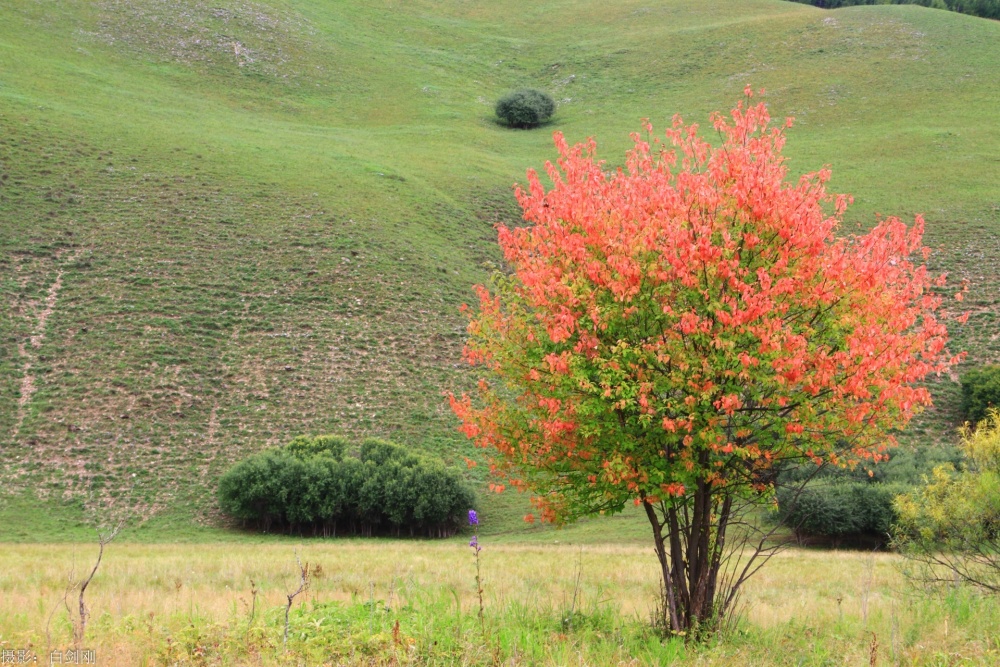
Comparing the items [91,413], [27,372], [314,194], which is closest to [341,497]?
[91,413]

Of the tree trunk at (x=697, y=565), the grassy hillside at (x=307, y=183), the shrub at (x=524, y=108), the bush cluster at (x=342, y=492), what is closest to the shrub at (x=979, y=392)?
the grassy hillside at (x=307, y=183)

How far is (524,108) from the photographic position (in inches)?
3691

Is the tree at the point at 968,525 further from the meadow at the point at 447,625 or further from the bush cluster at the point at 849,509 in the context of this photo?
the bush cluster at the point at 849,509

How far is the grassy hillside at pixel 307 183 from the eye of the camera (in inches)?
1551

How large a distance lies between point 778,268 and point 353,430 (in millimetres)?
33246

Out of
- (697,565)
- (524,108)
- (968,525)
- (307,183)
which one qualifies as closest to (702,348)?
(697,565)

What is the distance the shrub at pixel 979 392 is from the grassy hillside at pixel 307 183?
1.16 meters

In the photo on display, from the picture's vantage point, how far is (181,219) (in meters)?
53.3

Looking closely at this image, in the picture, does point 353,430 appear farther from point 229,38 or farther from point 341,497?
point 229,38

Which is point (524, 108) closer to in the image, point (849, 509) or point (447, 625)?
point (849, 509)

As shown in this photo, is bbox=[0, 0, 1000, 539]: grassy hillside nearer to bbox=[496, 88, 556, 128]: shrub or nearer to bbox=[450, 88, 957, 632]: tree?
bbox=[496, 88, 556, 128]: shrub

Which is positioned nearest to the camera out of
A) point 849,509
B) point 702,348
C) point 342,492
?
point 702,348

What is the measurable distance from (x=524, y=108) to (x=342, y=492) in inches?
2708

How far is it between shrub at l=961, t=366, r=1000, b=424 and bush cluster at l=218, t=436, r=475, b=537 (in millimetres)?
27400
